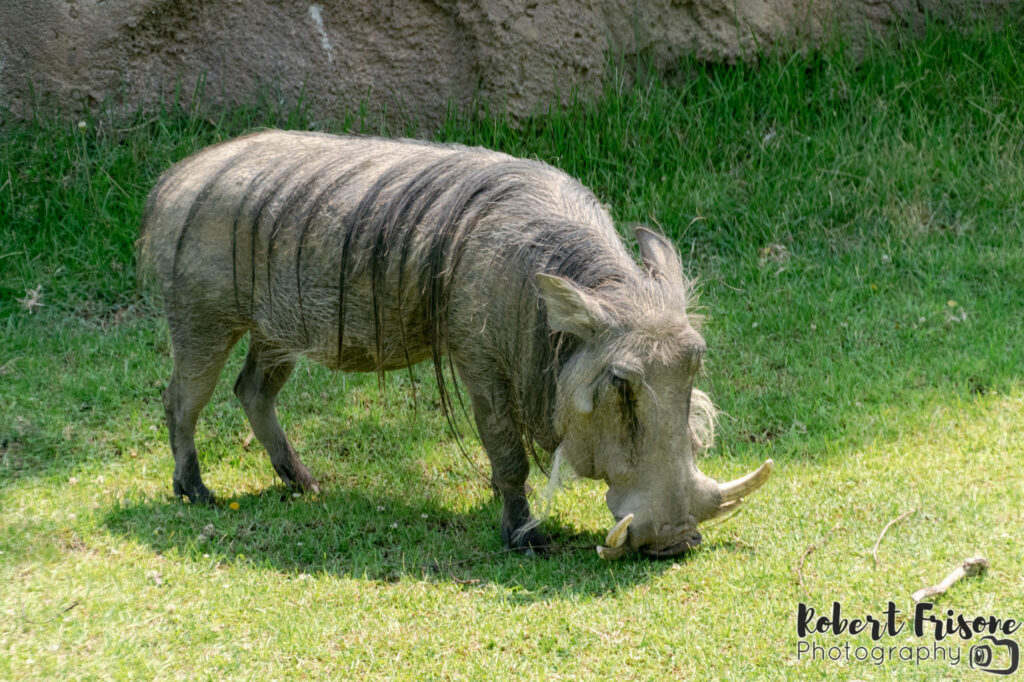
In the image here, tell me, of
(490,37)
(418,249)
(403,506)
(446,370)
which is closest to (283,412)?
(446,370)

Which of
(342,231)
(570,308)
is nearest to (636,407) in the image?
(570,308)

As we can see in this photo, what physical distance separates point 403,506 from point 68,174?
128 inches

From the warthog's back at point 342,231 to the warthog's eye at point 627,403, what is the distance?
0.59m

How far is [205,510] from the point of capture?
15.4 ft

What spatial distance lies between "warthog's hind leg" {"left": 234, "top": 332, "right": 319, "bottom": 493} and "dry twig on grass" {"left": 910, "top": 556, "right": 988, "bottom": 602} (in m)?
2.54

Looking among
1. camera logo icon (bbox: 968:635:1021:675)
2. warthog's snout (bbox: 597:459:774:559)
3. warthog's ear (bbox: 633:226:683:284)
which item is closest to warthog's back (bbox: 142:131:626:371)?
warthog's ear (bbox: 633:226:683:284)

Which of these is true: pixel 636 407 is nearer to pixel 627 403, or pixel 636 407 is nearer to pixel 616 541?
pixel 627 403

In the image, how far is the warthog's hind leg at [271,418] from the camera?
4.99 m

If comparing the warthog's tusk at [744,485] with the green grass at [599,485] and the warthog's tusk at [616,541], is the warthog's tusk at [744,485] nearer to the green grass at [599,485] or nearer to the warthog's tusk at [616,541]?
the green grass at [599,485]

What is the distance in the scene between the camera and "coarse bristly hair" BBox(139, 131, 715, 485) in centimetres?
404

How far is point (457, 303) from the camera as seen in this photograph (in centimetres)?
418

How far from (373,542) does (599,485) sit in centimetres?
94

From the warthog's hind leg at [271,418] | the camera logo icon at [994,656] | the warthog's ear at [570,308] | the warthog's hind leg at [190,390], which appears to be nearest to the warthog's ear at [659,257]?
the warthog's ear at [570,308]

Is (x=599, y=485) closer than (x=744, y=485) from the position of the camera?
No
